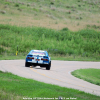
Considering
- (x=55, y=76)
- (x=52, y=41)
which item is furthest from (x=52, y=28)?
(x=55, y=76)

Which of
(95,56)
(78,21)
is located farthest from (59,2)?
(95,56)

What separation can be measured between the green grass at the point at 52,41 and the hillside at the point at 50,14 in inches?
163

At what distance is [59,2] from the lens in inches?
3361

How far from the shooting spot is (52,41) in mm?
55562

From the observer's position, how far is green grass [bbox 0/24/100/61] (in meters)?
49.1

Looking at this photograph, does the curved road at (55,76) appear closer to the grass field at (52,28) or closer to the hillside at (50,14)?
the grass field at (52,28)

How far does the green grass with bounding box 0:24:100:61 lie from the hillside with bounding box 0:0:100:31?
4.15 m

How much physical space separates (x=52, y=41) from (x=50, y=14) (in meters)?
18.7

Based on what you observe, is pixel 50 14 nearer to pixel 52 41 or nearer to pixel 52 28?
pixel 52 28

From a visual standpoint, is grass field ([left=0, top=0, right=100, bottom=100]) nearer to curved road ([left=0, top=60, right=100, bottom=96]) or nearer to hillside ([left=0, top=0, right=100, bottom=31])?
hillside ([left=0, top=0, right=100, bottom=31])

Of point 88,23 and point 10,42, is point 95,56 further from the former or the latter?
point 88,23

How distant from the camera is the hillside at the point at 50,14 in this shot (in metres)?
66.8

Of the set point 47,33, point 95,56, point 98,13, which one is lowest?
point 95,56

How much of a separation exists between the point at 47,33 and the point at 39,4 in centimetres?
2167
